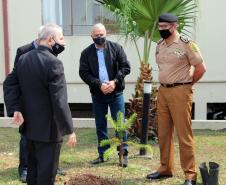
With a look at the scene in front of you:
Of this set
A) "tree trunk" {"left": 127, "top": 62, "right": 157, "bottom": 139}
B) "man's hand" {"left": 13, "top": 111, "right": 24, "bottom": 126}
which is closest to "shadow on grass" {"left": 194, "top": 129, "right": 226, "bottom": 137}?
"tree trunk" {"left": 127, "top": 62, "right": 157, "bottom": 139}

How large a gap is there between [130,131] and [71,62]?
3119 mm

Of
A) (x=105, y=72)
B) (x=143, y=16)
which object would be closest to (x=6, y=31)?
(x=143, y=16)

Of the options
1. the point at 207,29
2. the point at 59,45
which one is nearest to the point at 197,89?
the point at 207,29

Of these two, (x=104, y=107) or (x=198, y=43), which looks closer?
(x=104, y=107)

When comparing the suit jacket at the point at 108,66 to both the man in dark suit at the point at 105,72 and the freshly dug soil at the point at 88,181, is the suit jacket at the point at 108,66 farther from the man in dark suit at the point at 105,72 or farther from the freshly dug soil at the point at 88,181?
the freshly dug soil at the point at 88,181

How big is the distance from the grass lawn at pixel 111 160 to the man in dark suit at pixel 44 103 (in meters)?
1.31

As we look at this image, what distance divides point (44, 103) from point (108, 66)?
2.13 metres

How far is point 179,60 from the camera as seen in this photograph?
18.1ft

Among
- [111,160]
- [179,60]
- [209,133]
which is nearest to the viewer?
[179,60]

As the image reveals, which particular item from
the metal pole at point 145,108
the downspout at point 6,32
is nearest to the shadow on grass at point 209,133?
the metal pole at point 145,108

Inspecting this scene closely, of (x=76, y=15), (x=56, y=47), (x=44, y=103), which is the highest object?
(x=76, y=15)

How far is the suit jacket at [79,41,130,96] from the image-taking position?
6.55 m

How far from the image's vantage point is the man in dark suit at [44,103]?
4.50 meters

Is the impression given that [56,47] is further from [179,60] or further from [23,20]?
[23,20]
